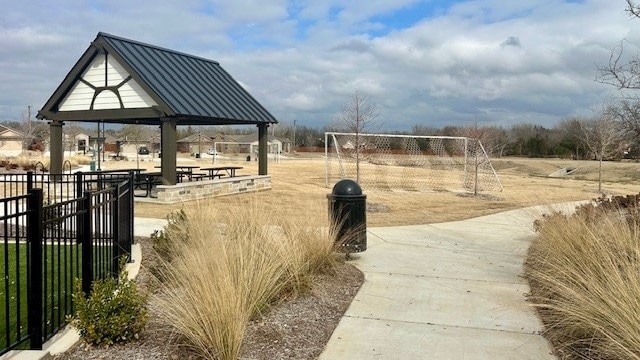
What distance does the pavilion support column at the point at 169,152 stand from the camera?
1561 cm

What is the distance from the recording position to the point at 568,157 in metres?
67.8

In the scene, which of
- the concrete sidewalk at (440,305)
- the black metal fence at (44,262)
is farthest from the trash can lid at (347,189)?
the black metal fence at (44,262)

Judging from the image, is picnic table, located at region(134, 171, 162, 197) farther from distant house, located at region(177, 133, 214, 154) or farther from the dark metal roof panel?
distant house, located at region(177, 133, 214, 154)

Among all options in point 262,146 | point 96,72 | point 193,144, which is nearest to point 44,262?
point 96,72

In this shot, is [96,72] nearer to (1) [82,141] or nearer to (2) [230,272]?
(2) [230,272]

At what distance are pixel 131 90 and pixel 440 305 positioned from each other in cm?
1311

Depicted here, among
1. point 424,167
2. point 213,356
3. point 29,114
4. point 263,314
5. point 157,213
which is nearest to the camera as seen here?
point 213,356

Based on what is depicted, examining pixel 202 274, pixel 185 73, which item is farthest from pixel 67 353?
pixel 185 73

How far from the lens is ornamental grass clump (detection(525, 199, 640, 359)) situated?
3.78 metres

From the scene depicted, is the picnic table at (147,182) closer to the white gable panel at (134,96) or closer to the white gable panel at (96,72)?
the white gable panel at (134,96)

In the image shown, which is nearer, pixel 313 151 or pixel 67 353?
pixel 67 353

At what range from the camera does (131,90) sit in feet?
52.7

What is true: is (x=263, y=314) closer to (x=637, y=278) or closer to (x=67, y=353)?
(x=67, y=353)

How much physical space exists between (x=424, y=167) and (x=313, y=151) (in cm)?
4988
